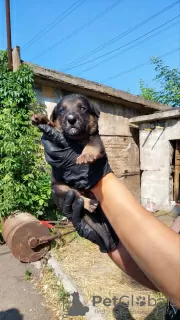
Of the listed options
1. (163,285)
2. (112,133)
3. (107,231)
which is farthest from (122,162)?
(163,285)

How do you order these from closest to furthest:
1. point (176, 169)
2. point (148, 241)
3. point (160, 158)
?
point (148, 241), point (176, 169), point (160, 158)

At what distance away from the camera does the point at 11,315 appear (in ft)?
12.0

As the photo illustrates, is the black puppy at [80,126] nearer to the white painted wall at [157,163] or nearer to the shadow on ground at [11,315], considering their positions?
the shadow on ground at [11,315]

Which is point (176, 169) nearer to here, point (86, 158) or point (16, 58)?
point (16, 58)

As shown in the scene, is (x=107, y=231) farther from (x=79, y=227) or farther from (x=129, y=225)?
(x=129, y=225)

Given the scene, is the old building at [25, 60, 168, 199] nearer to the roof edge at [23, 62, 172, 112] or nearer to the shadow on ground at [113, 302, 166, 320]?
the roof edge at [23, 62, 172, 112]

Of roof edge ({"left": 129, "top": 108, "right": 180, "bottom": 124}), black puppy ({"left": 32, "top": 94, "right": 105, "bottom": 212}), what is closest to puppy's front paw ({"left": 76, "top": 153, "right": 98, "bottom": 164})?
black puppy ({"left": 32, "top": 94, "right": 105, "bottom": 212})

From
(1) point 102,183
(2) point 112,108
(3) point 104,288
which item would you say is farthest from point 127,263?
(2) point 112,108

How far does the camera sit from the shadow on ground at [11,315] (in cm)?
360

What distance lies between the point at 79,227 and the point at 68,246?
4506 mm

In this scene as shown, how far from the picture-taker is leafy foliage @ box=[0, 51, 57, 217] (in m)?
6.21

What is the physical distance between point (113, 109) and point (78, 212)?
771cm

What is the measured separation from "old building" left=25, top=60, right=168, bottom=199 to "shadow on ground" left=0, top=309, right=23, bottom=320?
5186mm

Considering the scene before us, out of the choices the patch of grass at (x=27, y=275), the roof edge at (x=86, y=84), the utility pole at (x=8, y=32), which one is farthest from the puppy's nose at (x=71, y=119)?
the utility pole at (x=8, y=32)
